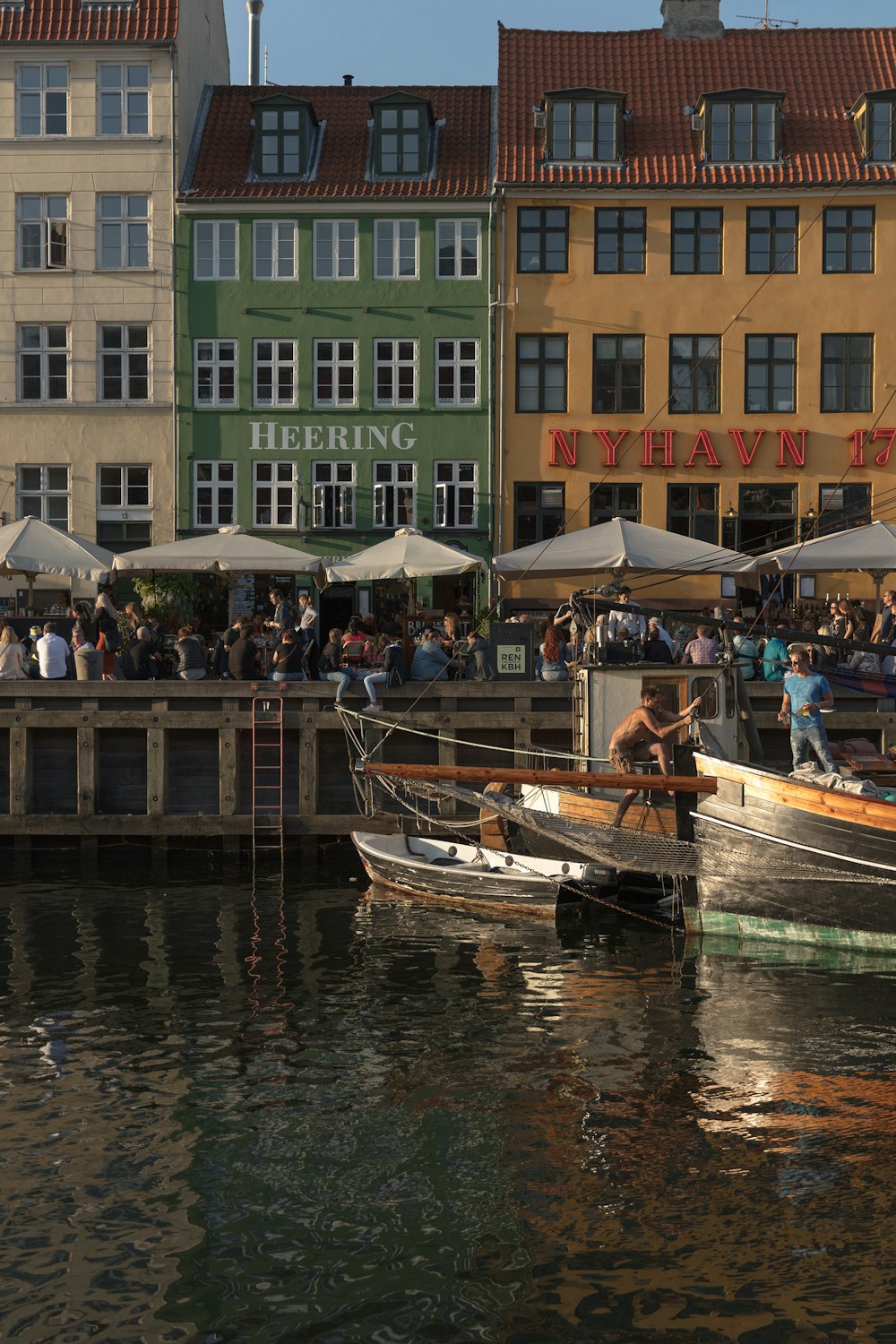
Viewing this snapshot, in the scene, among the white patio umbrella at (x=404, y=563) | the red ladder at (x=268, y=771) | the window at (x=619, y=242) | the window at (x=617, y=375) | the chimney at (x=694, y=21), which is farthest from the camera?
the chimney at (x=694, y=21)

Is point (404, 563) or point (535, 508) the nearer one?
point (404, 563)

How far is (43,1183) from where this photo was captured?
11055mm

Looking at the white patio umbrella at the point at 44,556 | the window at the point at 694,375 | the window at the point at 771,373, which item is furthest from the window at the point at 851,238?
the white patio umbrella at the point at 44,556

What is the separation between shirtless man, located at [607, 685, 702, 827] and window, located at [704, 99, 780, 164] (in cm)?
2621

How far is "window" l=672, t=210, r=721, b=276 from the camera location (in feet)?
138

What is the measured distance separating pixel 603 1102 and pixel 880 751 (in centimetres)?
1337

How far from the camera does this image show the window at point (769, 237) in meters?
42.1

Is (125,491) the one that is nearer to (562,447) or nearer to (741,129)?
(562,447)

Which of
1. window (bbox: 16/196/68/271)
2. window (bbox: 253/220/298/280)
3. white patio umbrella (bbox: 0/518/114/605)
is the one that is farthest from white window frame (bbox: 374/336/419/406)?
white patio umbrella (bbox: 0/518/114/605)

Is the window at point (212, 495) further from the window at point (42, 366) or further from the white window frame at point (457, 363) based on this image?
the white window frame at point (457, 363)

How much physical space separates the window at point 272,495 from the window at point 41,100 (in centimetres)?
1049

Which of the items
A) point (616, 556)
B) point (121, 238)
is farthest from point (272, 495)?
point (616, 556)

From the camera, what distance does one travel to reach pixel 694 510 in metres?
42.0

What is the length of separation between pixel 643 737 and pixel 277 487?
2369 cm
